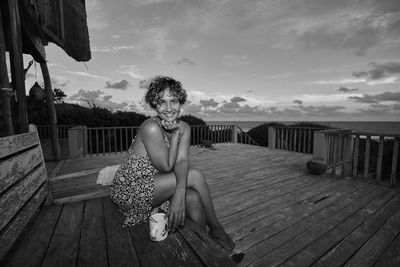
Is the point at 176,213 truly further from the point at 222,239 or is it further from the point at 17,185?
the point at 17,185

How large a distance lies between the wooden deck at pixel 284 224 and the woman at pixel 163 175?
0.19 meters

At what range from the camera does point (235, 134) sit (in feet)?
35.3

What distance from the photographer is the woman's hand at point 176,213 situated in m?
1.17

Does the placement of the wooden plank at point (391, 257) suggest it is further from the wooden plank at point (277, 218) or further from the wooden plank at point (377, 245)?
the wooden plank at point (277, 218)

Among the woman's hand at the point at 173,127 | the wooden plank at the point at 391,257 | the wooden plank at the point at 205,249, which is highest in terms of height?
the woman's hand at the point at 173,127

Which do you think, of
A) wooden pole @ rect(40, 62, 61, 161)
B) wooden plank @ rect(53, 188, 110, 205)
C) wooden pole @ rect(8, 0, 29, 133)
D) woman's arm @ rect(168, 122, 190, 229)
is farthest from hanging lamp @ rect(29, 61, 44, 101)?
woman's arm @ rect(168, 122, 190, 229)

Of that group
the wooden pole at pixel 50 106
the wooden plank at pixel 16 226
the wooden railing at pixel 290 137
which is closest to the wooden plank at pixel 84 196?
the wooden plank at pixel 16 226

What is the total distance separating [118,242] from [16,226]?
55 cm

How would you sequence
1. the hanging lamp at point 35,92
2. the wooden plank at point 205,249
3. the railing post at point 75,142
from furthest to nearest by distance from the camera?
the railing post at point 75,142 → the hanging lamp at point 35,92 → the wooden plank at point 205,249

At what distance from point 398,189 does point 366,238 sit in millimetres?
2578

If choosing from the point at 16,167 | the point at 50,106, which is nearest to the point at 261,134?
the point at 50,106

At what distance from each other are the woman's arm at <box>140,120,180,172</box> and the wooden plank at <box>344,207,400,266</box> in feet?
6.43

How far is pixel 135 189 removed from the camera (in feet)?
4.49

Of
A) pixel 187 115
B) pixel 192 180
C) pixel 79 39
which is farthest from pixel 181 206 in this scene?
pixel 187 115
